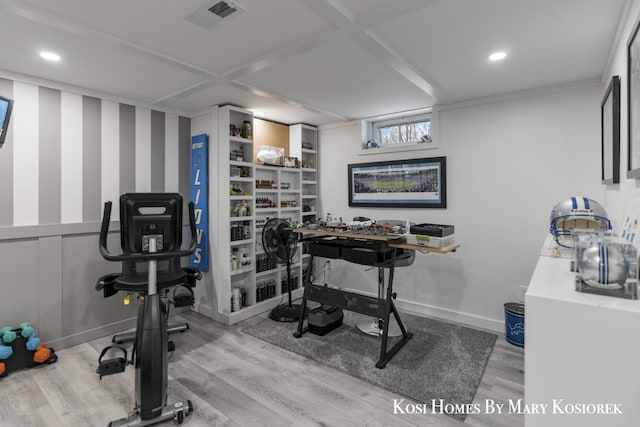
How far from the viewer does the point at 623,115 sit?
73.1 inches

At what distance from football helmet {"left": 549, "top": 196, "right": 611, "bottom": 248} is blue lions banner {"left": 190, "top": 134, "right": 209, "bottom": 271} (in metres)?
3.31

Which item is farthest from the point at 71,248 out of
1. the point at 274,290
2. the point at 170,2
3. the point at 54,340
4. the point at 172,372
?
the point at 170,2

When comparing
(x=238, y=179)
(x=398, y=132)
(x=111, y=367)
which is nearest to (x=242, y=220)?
(x=238, y=179)

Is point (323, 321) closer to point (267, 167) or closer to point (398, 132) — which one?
point (267, 167)

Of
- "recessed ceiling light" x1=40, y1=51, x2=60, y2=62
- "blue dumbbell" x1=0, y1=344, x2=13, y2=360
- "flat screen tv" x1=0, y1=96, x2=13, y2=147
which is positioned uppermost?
"recessed ceiling light" x1=40, y1=51, x2=60, y2=62

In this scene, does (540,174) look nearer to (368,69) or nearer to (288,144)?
(368,69)

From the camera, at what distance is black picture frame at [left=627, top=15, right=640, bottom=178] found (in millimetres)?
1479

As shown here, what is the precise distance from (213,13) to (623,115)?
2.48 m

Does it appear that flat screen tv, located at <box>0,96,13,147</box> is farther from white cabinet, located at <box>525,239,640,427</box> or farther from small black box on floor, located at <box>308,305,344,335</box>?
white cabinet, located at <box>525,239,640,427</box>

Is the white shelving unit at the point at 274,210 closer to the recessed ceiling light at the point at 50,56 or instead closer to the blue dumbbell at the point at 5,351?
the recessed ceiling light at the point at 50,56

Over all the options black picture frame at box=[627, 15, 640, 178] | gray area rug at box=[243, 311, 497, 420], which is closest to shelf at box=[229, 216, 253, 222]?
gray area rug at box=[243, 311, 497, 420]

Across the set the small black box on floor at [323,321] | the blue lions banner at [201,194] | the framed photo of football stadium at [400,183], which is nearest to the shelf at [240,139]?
the blue lions banner at [201,194]

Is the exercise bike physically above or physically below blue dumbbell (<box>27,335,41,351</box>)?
above

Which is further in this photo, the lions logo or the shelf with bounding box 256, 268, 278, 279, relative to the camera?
the shelf with bounding box 256, 268, 278, 279
